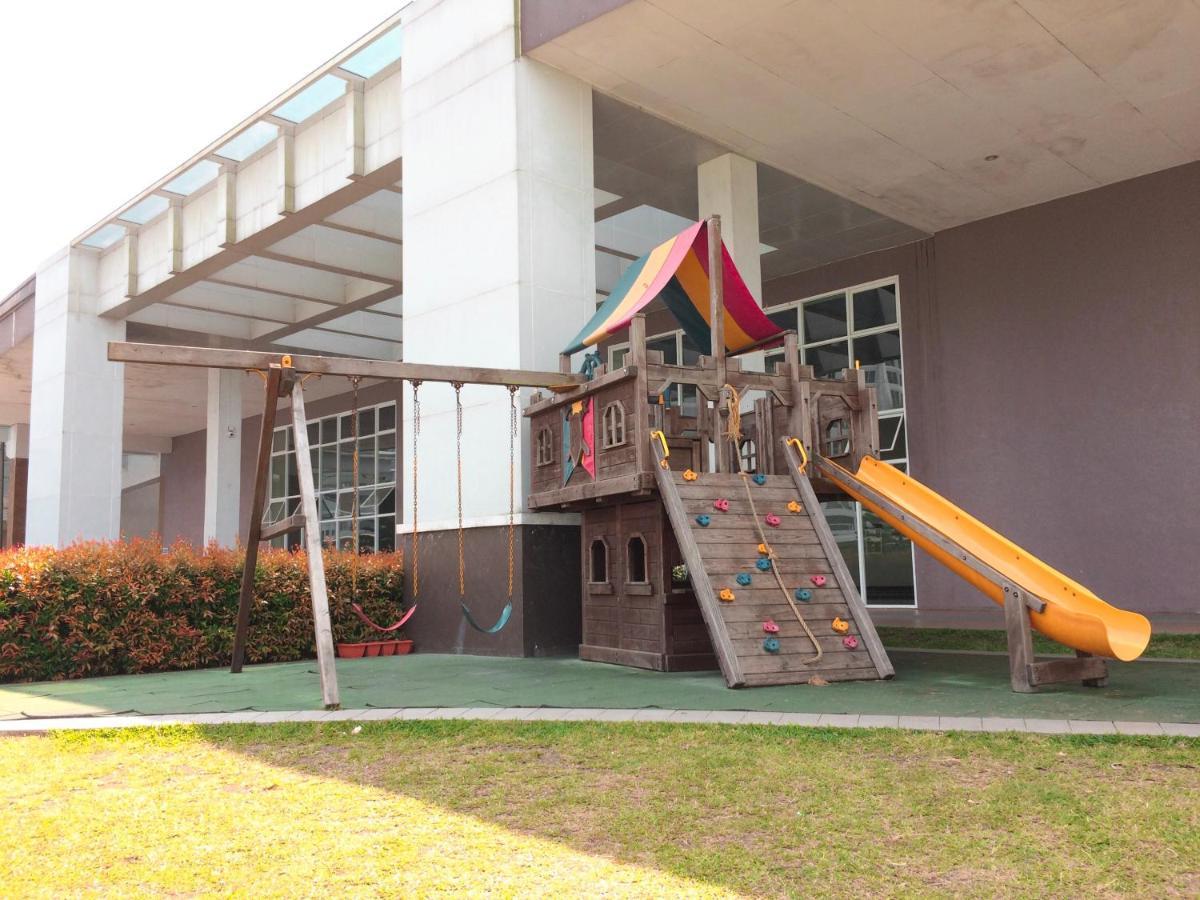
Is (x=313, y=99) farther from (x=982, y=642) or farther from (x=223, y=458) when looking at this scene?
(x=982, y=642)

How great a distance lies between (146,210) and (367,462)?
32.6 ft

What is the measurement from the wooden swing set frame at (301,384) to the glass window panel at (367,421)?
18146mm

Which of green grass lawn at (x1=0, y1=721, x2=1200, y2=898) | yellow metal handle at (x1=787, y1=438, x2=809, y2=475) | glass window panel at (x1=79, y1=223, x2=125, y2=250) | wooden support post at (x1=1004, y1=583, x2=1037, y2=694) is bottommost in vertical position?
green grass lawn at (x1=0, y1=721, x2=1200, y2=898)

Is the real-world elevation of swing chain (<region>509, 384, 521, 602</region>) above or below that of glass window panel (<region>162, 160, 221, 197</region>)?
below

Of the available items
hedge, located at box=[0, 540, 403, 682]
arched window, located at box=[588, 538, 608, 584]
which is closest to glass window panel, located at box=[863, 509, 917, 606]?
arched window, located at box=[588, 538, 608, 584]

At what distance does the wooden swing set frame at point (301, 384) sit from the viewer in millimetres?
7758

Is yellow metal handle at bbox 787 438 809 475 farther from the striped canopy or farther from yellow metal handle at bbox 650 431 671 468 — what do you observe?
the striped canopy

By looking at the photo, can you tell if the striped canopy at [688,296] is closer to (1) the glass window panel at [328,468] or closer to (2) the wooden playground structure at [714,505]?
(2) the wooden playground structure at [714,505]

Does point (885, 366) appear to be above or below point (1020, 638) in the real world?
above

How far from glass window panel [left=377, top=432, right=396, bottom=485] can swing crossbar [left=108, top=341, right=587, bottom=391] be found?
57.2 feet

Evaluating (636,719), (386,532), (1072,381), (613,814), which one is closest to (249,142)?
(386,532)

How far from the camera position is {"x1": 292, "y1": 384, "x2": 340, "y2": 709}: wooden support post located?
7516 mm

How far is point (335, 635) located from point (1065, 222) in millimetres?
12072

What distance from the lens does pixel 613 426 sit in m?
9.74
